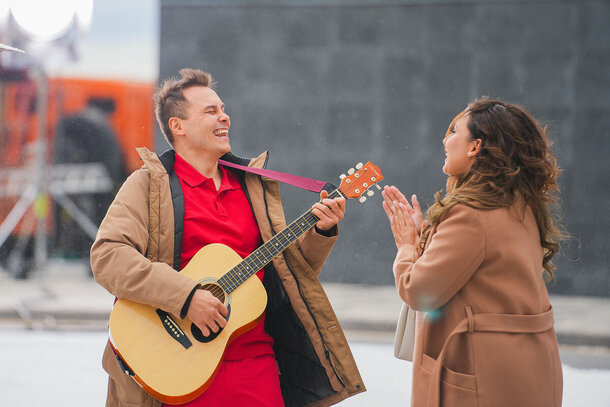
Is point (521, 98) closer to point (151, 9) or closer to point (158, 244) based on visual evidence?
point (151, 9)

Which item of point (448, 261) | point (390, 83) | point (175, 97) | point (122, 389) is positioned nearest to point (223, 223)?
point (175, 97)

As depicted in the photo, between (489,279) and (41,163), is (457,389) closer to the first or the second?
(489,279)

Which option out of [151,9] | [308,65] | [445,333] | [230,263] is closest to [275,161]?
[308,65]

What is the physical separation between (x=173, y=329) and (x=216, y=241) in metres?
0.34

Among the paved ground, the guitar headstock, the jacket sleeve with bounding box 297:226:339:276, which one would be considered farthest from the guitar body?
the paved ground

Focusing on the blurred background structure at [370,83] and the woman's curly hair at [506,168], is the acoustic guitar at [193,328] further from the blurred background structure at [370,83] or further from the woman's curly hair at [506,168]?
the blurred background structure at [370,83]

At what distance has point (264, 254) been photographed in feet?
6.60

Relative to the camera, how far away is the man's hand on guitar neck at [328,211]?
2020mm

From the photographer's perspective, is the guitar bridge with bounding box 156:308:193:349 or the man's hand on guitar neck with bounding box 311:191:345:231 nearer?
the guitar bridge with bounding box 156:308:193:349

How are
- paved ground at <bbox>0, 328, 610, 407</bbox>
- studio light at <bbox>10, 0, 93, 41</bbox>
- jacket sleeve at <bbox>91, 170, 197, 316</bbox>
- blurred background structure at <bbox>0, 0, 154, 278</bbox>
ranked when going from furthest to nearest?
blurred background structure at <bbox>0, 0, 154, 278</bbox> < studio light at <bbox>10, 0, 93, 41</bbox> < paved ground at <bbox>0, 328, 610, 407</bbox> < jacket sleeve at <bbox>91, 170, 197, 316</bbox>

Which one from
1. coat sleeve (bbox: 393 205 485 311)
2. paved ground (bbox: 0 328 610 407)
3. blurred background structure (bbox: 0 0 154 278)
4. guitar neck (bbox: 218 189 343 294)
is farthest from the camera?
blurred background structure (bbox: 0 0 154 278)

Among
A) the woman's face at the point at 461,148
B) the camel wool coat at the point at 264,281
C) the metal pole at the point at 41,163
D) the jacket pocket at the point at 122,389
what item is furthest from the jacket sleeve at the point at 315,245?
the metal pole at the point at 41,163

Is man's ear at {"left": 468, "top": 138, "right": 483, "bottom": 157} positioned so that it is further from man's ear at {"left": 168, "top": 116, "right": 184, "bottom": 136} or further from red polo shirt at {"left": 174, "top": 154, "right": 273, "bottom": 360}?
man's ear at {"left": 168, "top": 116, "right": 184, "bottom": 136}

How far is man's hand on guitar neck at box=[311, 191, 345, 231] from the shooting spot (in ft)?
6.63
